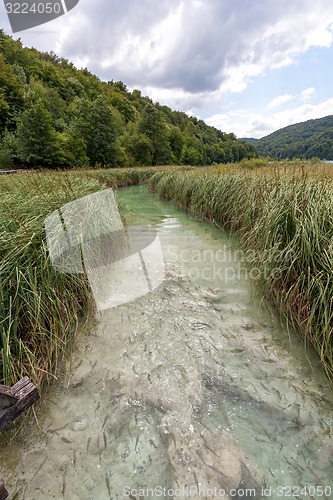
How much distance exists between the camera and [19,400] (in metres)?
1.07

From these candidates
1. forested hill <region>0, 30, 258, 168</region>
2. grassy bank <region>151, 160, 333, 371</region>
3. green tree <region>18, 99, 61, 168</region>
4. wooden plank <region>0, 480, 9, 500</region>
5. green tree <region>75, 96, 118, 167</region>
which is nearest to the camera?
wooden plank <region>0, 480, 9, 500</region>

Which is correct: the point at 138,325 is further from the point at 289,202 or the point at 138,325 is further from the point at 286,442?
the point at 289,202

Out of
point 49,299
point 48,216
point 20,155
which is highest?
point 20,155

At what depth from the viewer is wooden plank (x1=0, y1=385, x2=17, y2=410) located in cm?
102

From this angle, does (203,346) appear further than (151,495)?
Yes

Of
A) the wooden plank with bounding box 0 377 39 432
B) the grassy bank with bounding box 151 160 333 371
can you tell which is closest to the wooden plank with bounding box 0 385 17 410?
the wooden plank with bounding box 0 377 39 432

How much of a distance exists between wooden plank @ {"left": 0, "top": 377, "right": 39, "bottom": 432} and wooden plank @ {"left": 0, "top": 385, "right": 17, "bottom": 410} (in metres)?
0.01

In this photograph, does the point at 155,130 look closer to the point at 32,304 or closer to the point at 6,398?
the point at 32,304

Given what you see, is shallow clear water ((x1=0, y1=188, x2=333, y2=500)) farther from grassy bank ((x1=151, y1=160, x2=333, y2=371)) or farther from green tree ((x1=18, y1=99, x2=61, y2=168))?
green tree ((x1=18, y1=99, x2=61, y2=168))

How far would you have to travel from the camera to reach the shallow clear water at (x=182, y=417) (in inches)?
43.1

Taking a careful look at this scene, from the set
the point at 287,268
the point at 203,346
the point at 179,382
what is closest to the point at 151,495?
the point at 179,382

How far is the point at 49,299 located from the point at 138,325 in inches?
33.7

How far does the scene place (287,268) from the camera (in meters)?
2.19

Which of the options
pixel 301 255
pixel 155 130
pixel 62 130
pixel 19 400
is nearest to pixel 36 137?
pixel 62 130
